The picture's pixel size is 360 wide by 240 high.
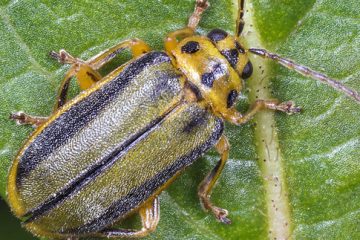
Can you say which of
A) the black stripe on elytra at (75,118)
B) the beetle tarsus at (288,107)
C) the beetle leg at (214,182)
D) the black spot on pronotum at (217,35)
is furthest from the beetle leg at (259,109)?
the black stripe on elytra at (75,118)

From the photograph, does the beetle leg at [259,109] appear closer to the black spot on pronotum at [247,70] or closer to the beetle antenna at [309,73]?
the black spot on pronotum at [247,70]

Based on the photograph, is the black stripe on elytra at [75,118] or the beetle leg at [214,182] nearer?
the black stripe on elytra at [75,118]

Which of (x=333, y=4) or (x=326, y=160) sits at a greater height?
(x=333, y=4)

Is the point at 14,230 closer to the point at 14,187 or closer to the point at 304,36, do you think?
the point at 14,187

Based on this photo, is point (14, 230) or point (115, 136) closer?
point (115, 136)

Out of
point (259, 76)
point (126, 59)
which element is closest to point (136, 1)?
point (126, 59)

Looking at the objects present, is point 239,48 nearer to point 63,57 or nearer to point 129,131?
point 129,131

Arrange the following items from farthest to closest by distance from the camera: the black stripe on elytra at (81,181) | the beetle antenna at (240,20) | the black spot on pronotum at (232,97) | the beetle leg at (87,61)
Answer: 1. the black spot on pronotum at (232,97)
2. the beetle leg at (87,61)
3. the beetle antenna at (240,20)
4. the black stripe on elytra at (81,181)

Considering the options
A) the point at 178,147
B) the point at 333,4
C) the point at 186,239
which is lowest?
the point at 186,239
